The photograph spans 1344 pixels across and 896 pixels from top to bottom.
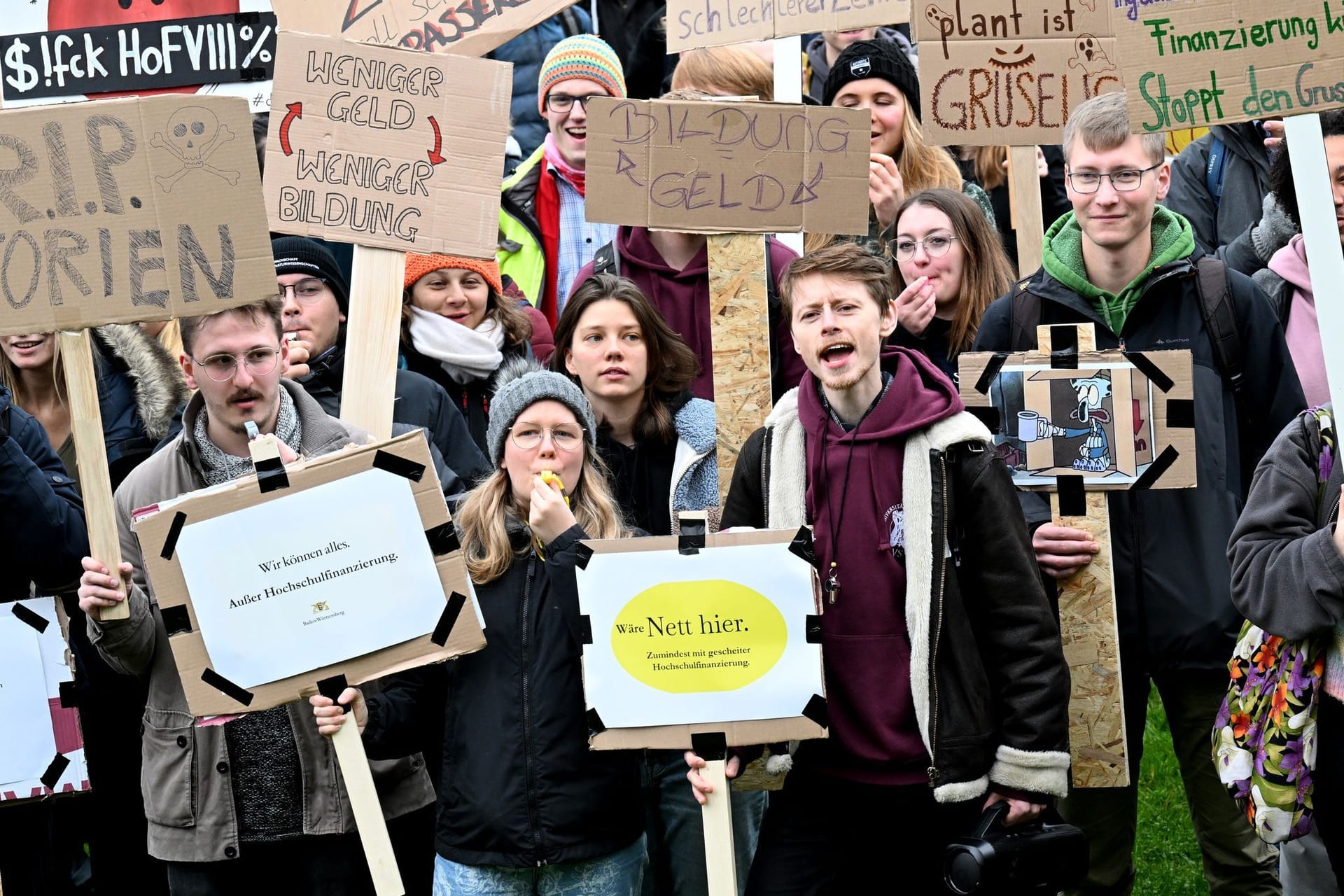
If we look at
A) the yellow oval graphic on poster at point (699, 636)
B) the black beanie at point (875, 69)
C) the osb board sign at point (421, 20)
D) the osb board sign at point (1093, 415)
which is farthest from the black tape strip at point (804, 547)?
the black beanie at point (875, 69)

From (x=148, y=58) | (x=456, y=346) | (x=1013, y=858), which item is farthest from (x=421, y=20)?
(x=1013, y=858)

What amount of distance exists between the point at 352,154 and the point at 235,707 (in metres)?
1.91

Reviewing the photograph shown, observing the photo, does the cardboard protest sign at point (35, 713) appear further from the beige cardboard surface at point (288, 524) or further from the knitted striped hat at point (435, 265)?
the knitted striped hat at point (435, 265)

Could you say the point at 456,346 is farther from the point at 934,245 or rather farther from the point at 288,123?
the point at 934,245

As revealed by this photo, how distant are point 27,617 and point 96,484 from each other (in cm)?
70

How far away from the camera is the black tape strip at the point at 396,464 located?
404 centimetres

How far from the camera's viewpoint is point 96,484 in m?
4.14

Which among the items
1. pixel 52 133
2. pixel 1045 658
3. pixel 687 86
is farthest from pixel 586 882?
pixel 687 86

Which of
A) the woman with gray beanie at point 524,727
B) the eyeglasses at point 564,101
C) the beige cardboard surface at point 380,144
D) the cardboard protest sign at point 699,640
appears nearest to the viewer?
the cardboard protest sign at point 699,640

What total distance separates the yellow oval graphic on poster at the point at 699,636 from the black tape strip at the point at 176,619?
103cm

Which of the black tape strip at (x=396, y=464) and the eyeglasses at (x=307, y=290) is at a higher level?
the eyeglasses at (x=307, y=290)

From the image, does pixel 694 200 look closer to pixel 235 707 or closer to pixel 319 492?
pixel 319 492

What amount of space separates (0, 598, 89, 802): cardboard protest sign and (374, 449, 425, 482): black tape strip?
125cm

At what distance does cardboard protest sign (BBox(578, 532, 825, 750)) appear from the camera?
398 centimetres
